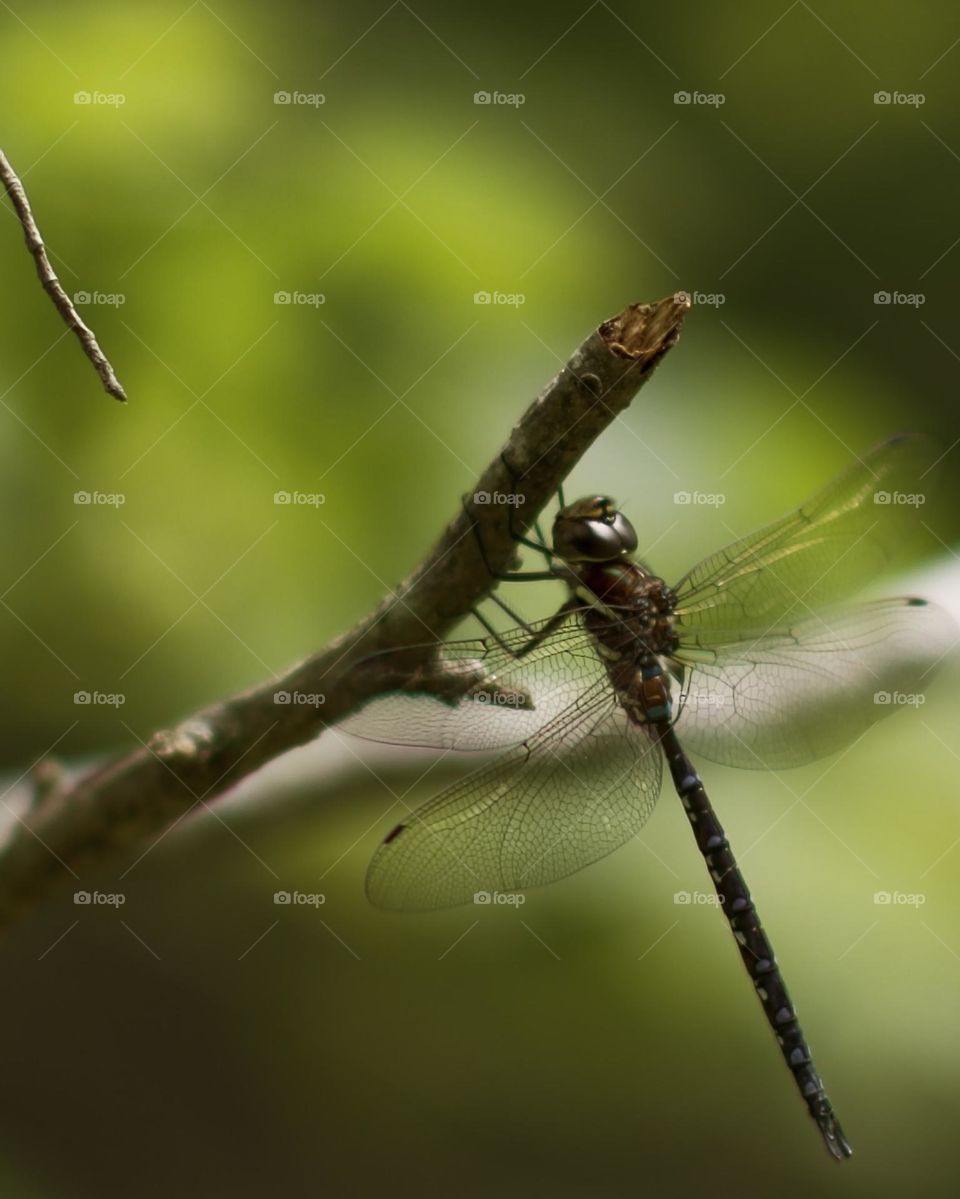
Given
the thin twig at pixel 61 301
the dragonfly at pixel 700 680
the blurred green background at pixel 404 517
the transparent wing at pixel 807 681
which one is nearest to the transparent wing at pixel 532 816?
the dragonfly at pixel 700 680

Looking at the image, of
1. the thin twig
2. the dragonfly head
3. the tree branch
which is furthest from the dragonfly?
the thin twig

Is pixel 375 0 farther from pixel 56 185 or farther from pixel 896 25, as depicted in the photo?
pixel 896 25

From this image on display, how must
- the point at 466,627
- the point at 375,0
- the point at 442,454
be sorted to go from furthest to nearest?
the point at 375,0 → the point at 442,454 → the point at 466,627

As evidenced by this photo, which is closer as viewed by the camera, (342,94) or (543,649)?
(543,649)

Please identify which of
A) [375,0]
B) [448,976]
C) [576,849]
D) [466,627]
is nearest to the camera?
[466,627]

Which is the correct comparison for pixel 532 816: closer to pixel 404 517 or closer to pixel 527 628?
pixel 527 628

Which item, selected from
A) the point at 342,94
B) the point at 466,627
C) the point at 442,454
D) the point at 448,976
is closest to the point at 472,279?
the point at 442,454

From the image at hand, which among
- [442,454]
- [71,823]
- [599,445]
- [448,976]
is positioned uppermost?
[599,445]
